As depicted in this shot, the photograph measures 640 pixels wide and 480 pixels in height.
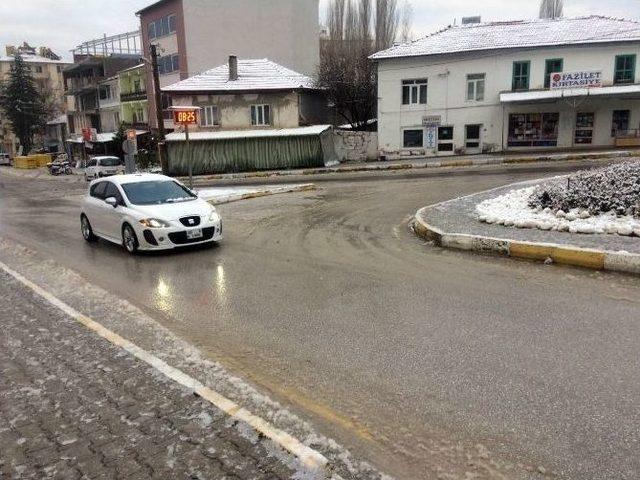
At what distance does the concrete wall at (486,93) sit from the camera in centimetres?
3216

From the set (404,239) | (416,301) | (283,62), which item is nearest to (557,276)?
(416,301)

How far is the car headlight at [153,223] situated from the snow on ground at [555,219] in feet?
20.8

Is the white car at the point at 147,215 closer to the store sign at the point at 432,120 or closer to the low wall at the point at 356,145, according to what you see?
→ the low wall at the point at 356,145

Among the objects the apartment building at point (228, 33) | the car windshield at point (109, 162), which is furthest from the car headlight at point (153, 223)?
the apartment building at point (228, 33)

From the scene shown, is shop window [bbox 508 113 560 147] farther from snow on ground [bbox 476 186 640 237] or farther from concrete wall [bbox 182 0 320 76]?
snow on ground [bbox 476 186 640 237]

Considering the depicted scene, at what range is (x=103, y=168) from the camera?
1515 inches

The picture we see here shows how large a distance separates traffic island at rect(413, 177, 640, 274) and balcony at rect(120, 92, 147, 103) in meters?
46.2

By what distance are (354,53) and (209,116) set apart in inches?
511

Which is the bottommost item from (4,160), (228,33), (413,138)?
(4,160)

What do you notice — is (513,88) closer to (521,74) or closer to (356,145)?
(521,74)

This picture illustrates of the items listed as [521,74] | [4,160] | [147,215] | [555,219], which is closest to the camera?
[555,219]

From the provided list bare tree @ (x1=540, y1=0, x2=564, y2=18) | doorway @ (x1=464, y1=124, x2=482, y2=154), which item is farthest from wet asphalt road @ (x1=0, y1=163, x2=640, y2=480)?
bare tree @ (x1=540, y1=0, x2=564, y2=18)

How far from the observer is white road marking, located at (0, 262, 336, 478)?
136 inches

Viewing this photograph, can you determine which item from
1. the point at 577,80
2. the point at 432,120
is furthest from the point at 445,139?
the point at 577,80
